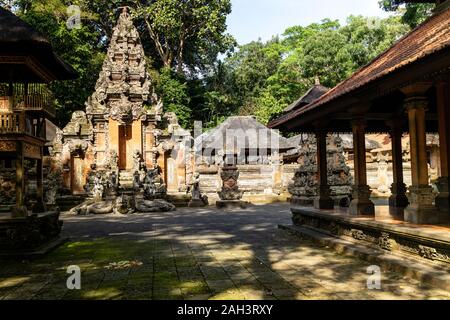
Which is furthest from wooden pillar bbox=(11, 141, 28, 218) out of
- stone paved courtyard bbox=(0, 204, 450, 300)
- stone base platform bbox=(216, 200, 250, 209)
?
stone base platform bbox=(216, 200, 250, 209)

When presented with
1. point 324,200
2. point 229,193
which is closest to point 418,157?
point 324,200

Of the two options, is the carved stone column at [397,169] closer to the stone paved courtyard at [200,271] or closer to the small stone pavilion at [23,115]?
the stone paved courtyard at [200,271]

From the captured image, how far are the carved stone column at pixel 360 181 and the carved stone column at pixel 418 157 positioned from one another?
1.70 m

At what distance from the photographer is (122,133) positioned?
24.0m

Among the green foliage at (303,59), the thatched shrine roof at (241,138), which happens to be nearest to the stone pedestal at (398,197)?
the green foliage at (303,59)

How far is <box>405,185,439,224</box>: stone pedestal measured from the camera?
730 cm

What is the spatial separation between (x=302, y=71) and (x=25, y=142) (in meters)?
35.4

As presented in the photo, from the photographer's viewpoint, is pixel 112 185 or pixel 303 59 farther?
pixel 303 59

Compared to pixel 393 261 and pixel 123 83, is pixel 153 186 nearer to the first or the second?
pixel 123 83

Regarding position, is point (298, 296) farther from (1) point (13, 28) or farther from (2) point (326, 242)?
(1) point (13, 28)

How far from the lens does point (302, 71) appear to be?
41469mm

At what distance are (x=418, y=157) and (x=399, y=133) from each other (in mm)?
4609

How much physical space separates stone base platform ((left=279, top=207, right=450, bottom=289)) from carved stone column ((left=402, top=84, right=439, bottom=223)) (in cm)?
34

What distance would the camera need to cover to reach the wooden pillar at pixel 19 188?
8.73 metres
